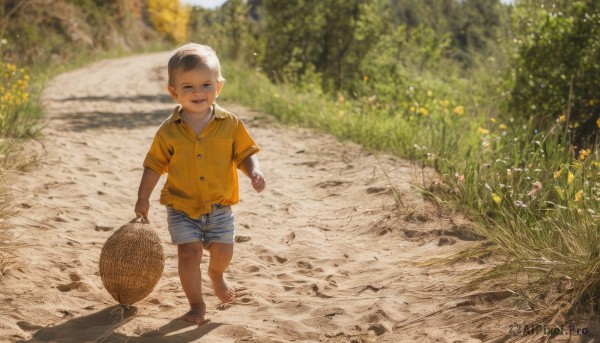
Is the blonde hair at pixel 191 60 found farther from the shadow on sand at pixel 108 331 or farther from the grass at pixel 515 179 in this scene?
the grass at pixel 515 179

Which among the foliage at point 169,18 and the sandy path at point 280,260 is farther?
the foliage at point 169,18

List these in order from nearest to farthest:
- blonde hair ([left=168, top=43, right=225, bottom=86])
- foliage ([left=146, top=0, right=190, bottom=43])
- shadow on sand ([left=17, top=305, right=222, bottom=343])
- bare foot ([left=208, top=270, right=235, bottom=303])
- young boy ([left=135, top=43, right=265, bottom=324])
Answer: shadow on sand ([left=17, top=305, right=222, bottom=343]) → blonde hair ([left=168, top=43, right=225, bottom=86]) → young boy ([left=135, top=43, right=265, bottom=324]) → bare foot ([left=208, top=270, right=235, bottom=303]) → foliage ([left=146, top=0, right=190, bottom=43])

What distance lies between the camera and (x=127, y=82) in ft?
64.1

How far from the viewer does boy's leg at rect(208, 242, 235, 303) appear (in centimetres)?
412

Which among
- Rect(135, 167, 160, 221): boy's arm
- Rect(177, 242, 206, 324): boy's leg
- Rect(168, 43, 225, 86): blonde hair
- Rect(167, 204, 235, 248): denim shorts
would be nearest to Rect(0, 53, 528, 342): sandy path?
Rect(177, 242, 206, 324): boy's leg

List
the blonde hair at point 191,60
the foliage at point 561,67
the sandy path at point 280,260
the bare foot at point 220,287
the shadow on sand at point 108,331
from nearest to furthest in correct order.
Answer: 1. the shadow on sand at point 108,331
2. the sandy path at point 280,260
3. the blonde hair at point 191,60
4. the bare foot at point 220,287
5. the foliage at point 561,67

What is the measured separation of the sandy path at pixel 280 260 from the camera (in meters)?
3.78

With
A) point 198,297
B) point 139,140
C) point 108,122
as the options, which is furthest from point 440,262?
point 108,122

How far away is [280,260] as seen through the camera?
5219mm

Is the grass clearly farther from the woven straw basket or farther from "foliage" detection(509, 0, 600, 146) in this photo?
the woven straw basket

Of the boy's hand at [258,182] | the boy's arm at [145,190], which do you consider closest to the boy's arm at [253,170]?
the boy's hand at [258,182]

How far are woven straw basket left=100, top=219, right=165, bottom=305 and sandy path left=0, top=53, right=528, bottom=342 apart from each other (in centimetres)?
14

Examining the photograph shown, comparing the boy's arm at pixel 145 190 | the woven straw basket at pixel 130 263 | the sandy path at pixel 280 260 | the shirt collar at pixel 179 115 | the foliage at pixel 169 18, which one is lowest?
the sandy path at pixel 280 260

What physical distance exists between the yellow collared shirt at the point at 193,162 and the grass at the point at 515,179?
1.65m
